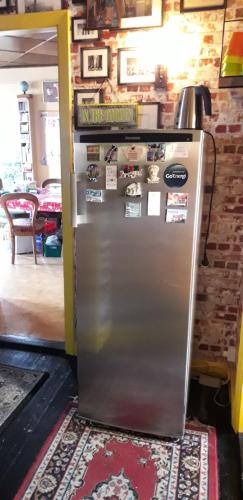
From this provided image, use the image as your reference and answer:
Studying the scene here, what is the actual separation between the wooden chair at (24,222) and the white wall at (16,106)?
8.59 ft

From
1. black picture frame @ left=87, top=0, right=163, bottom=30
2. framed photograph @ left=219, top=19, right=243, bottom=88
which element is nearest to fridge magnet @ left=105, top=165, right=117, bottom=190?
framed photograph @ left=219, top=19, right=243, bottom=88

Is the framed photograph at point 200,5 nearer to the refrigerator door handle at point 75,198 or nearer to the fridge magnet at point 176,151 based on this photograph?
the fridge magnet at point 176,151

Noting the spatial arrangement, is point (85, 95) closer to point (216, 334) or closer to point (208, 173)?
point (208, 173)

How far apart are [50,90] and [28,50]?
1.12m

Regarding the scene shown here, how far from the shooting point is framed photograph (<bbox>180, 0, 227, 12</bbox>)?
1881mm

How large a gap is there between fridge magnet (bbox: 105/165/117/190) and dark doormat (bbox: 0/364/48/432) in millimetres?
1414

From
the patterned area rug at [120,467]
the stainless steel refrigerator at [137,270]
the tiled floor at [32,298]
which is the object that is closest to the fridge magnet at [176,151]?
the stainless steel refrigerator at [137,270]

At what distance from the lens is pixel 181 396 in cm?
185

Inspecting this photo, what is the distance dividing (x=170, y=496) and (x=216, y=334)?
0.99m

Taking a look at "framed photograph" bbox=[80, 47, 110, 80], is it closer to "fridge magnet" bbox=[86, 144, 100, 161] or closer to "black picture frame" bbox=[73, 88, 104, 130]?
"black picture frame" bbox=[73, 88, 104, 130]

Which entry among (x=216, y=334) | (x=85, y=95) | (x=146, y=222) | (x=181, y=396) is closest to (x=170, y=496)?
(x=181, y=396)

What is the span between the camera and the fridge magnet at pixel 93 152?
168cm

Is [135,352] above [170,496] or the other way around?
above

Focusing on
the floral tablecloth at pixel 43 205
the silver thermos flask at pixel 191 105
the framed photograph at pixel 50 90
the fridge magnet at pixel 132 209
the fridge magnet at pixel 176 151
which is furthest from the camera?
the framed photograph at pixel 50 90
